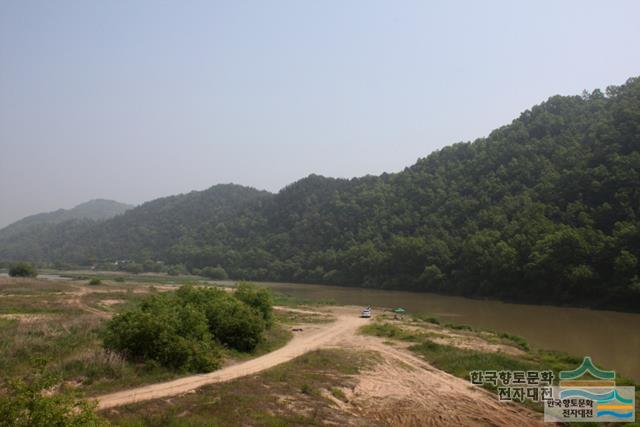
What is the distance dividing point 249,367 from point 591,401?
46.2 feet

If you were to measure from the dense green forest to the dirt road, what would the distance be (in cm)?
3464

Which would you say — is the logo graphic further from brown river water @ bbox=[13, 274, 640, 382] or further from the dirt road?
the dirt road

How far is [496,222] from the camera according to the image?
8162 centimetres

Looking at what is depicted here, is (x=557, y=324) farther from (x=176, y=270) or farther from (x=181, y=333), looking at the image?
(x=176, y=270)

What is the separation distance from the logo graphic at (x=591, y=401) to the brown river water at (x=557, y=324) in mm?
6136

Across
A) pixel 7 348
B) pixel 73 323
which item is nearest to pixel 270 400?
pixel 7 348

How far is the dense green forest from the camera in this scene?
2437 inches

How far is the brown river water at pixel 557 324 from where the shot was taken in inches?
1228

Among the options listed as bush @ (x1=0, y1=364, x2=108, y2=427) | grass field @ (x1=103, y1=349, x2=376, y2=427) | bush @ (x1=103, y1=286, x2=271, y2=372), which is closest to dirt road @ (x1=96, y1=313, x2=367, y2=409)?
grass field @ (x1=103, y1=349, x2=376, y2=427)

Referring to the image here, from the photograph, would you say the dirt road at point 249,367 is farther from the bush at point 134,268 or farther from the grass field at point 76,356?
the bush at point 134,268

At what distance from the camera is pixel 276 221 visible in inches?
6585

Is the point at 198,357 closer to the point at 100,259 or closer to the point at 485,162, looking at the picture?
the point at 485,162

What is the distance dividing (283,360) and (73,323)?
11326 mm

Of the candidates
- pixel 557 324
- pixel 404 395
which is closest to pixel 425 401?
pixel 404 395
